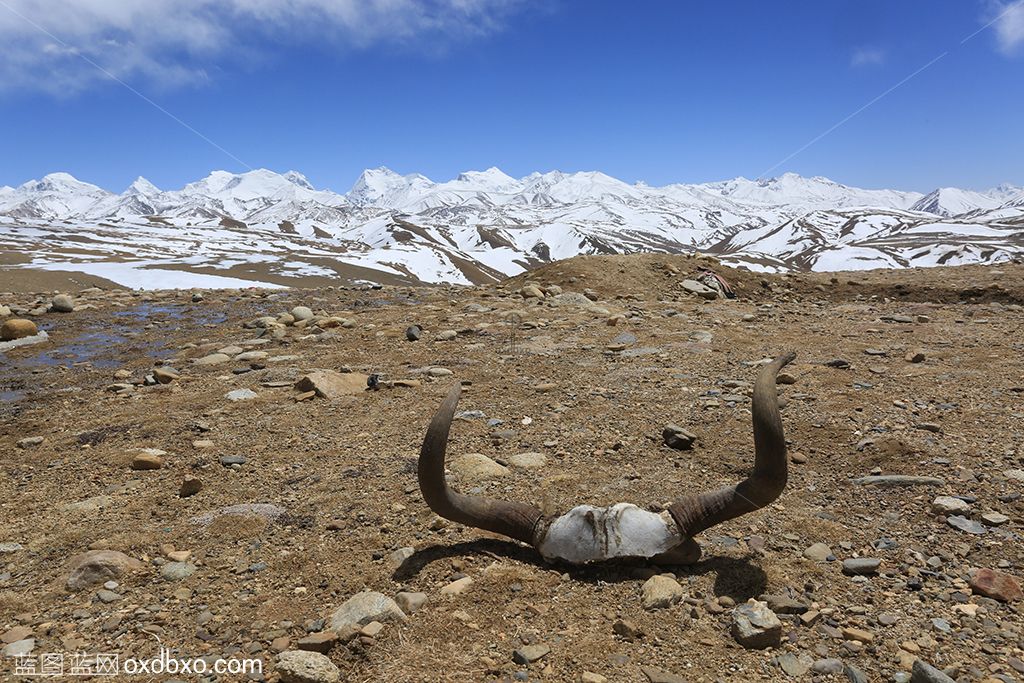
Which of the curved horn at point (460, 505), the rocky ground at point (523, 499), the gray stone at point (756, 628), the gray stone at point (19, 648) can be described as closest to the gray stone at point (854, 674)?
the rocky ground at point (523, 499)

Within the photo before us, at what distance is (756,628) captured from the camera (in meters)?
3.06

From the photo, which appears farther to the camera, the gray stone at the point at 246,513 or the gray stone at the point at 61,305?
the gray stone at the point at 61,305

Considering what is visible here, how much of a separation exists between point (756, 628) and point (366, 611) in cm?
213

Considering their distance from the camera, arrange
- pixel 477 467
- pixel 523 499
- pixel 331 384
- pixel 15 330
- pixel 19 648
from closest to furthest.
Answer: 1. pixel 19 648
2. pixel 523 499
3. pixel 477 467
4. pixel 331 384
5. pixel 15 330

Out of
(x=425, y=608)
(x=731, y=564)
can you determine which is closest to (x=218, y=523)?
(x=425, y=608)

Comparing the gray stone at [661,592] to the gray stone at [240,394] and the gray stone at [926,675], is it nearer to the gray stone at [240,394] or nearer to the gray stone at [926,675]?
the gray stone at [926,675]

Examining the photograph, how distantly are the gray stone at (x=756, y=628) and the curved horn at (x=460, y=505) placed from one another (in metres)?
1.36

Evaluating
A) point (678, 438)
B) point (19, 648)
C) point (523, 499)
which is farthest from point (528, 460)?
point (19, 648)

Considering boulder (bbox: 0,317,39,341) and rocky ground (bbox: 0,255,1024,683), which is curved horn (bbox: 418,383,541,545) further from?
boulder (bbox: 0,317,39,341)

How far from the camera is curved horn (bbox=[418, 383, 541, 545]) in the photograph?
3789 millimetres

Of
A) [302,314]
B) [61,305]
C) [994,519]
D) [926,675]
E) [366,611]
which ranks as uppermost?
[302,314]

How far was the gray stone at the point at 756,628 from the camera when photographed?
119 inches

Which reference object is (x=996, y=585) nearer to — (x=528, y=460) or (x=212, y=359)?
(x=528, y=460)

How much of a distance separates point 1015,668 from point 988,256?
183 m
